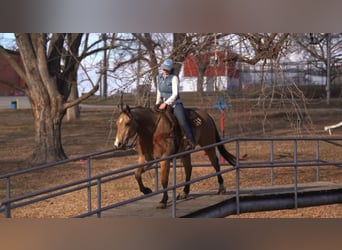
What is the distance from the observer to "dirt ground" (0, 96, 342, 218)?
8508 mm

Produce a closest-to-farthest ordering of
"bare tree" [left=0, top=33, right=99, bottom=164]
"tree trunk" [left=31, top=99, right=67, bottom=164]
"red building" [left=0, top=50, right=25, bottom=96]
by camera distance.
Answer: "red building" [left=0, top=50, right=25, bottom=96]
"bare tree" [left=0, top=33, right=99, bottom=164]
"tree trunk" [left=31, top=99, right=67, bottom=164]

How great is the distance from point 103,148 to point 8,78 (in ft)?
5.54

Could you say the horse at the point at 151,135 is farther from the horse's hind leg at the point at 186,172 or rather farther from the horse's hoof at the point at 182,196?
the horse's hoof at the point at 182,196

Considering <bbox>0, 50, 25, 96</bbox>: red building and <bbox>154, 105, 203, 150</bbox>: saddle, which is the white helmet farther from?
<bbox>0, 50, 25, 96</bbox>: red building

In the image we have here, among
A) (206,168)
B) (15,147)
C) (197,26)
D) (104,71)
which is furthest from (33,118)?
(197,26)

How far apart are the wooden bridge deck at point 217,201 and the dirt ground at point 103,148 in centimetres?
21

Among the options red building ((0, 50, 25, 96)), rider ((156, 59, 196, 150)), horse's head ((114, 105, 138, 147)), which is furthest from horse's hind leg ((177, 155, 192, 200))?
red building ((0, 50, 25, 96))

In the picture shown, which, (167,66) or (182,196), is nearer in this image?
(167,66)

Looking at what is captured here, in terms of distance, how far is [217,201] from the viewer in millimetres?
7816

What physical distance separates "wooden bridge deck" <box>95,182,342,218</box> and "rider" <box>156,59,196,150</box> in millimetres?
679

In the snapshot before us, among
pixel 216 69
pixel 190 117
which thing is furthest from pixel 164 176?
pixel 216 69

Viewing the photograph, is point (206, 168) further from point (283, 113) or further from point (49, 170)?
point (49, 170)

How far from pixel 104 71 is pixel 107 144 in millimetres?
1342

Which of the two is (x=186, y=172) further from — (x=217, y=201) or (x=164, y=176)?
(x=164, y=176)
